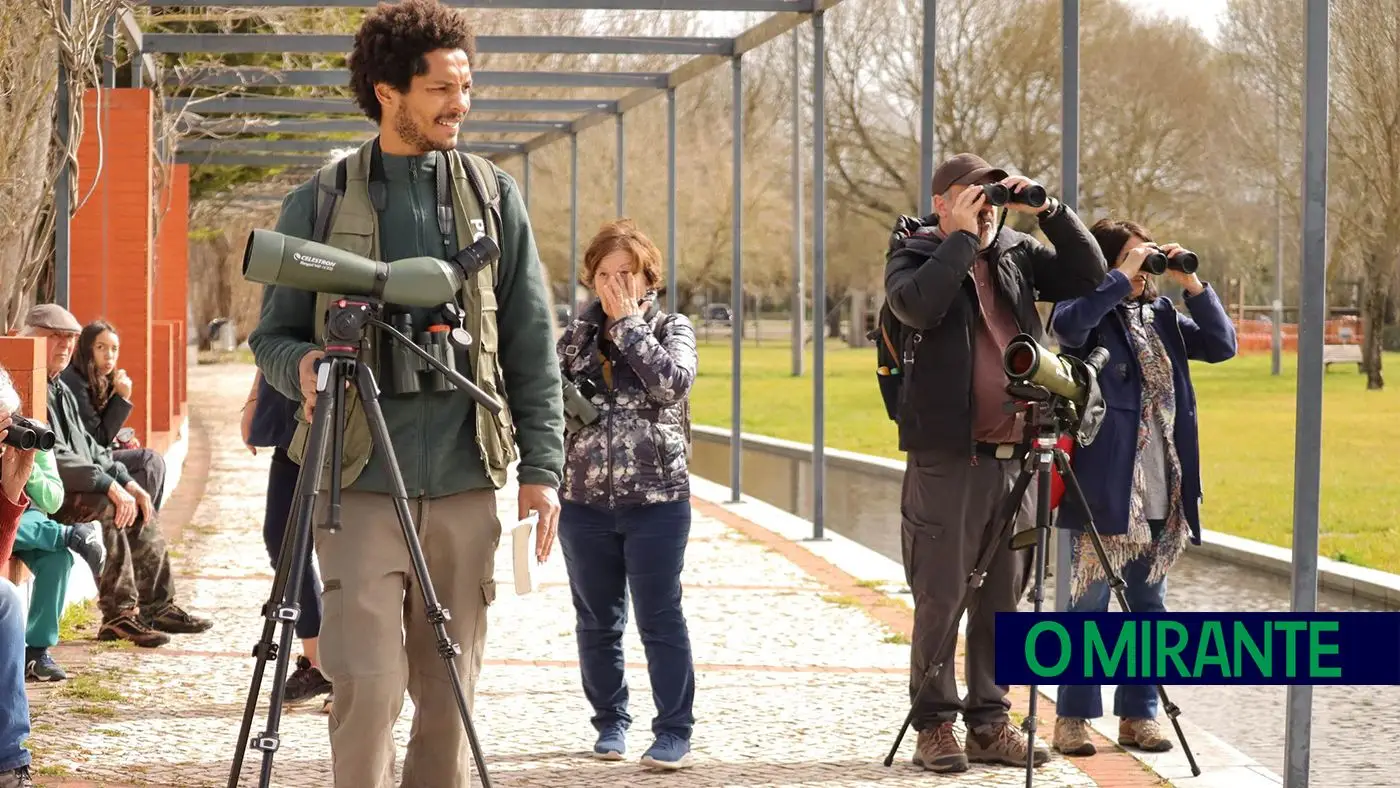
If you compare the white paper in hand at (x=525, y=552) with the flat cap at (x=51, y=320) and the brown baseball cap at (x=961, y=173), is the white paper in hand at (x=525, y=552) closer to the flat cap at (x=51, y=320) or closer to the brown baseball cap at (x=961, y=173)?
the brown baseball cap at (x=961, y=173)

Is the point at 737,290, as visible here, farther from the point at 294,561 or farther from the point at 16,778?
the point at 294,561

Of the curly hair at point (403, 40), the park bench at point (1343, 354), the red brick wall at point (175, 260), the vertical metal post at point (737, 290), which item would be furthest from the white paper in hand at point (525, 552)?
the park bench at point (1343, 354)

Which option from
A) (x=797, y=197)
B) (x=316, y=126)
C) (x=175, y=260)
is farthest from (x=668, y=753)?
(x=797, y=197)

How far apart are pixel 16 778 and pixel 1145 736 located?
3.31 metres

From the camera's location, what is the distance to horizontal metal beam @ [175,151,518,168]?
2153cm

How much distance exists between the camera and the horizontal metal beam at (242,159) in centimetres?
2153

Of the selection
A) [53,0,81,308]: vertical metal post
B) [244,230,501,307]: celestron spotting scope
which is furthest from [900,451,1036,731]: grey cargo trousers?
[53,0,81,308]: vertical metal post

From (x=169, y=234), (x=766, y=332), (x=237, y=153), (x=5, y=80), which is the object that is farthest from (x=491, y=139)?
(x=766, y=332)

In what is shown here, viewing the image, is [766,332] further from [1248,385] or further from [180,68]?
[180,68]

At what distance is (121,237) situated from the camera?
476 inches

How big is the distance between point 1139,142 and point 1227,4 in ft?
9.44

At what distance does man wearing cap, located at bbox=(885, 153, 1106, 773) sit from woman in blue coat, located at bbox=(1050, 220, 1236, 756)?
185 millimetres

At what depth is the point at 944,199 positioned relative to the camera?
5629 millimetres

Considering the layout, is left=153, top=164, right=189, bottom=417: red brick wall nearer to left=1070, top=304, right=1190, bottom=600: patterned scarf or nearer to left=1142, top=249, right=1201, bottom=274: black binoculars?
left=1070, top=304, right=1190, bottom=600: patterned scarf
